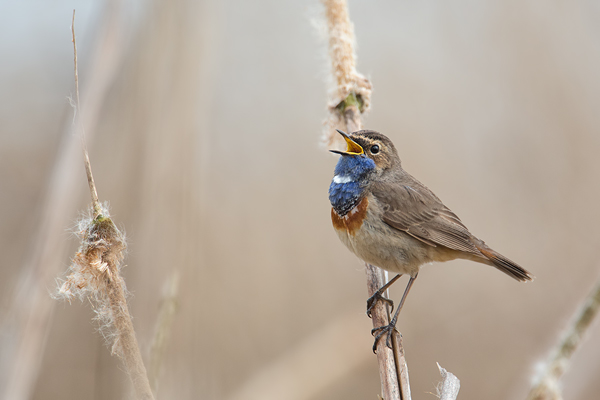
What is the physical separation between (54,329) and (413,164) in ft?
11.6

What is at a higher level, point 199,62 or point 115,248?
point 199,62

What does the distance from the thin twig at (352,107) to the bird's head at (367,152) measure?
15 cm

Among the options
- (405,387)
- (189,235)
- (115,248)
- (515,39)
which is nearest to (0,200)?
(189,235)

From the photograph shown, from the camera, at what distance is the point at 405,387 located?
2.34 metres

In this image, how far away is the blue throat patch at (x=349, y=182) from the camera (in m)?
3.34

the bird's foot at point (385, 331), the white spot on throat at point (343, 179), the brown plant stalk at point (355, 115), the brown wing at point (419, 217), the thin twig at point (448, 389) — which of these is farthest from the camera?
the white spot on throat at point (343, 179)

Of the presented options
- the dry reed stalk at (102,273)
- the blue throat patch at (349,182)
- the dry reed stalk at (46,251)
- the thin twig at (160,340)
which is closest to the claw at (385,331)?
the blue throat patch at (349,182)

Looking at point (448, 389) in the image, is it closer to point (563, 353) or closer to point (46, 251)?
point (563, 353)

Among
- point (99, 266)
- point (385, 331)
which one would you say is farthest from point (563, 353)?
point (385, 331)

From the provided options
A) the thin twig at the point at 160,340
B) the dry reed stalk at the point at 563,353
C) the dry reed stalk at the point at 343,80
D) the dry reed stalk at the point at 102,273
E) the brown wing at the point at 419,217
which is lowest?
the dry reed stalk at the point at 563,353

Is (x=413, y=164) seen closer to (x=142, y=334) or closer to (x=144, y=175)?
(x=144, y=175)

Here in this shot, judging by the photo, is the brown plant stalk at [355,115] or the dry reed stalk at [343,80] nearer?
the brown plant stalk at [355,115]

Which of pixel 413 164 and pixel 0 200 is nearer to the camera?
pixel 0 200

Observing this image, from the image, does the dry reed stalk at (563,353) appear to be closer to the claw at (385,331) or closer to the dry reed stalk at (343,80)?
the claw at (385,331)
